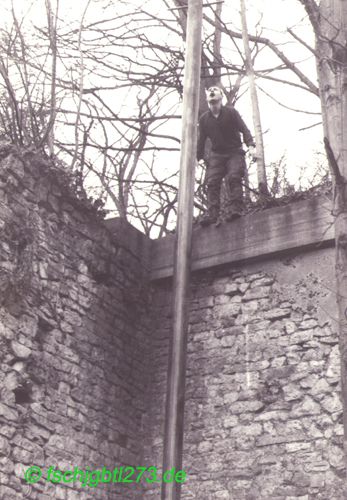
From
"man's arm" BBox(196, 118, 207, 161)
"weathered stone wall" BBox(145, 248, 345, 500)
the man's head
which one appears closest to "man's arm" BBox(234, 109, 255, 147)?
the man's head

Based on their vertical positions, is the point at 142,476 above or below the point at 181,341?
below

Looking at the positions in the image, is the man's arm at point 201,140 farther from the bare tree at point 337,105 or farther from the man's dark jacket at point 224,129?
the bare tree at point 337,105

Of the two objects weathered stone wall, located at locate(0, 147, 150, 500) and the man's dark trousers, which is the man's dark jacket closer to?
the man's dark trousers

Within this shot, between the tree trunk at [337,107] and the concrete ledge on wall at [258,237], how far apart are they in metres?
0.85

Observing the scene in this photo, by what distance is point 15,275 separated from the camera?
241 inches

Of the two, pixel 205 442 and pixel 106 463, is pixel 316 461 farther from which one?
pixel 106 463

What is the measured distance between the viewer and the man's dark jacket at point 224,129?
7938mm

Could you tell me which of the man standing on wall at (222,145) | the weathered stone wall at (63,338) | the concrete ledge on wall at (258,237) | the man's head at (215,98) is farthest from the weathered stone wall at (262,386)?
the man's head at (215,98)

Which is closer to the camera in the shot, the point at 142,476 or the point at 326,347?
the point at 326,347

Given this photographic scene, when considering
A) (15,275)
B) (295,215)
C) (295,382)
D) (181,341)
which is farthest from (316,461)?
(15,275)

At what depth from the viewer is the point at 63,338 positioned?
21.3 feet

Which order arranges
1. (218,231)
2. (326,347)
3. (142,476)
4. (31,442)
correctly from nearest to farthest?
(31,442) → (326,347) → (142,476) → (218,231)

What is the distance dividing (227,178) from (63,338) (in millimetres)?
2525

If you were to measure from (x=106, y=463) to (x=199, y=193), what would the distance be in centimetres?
464
